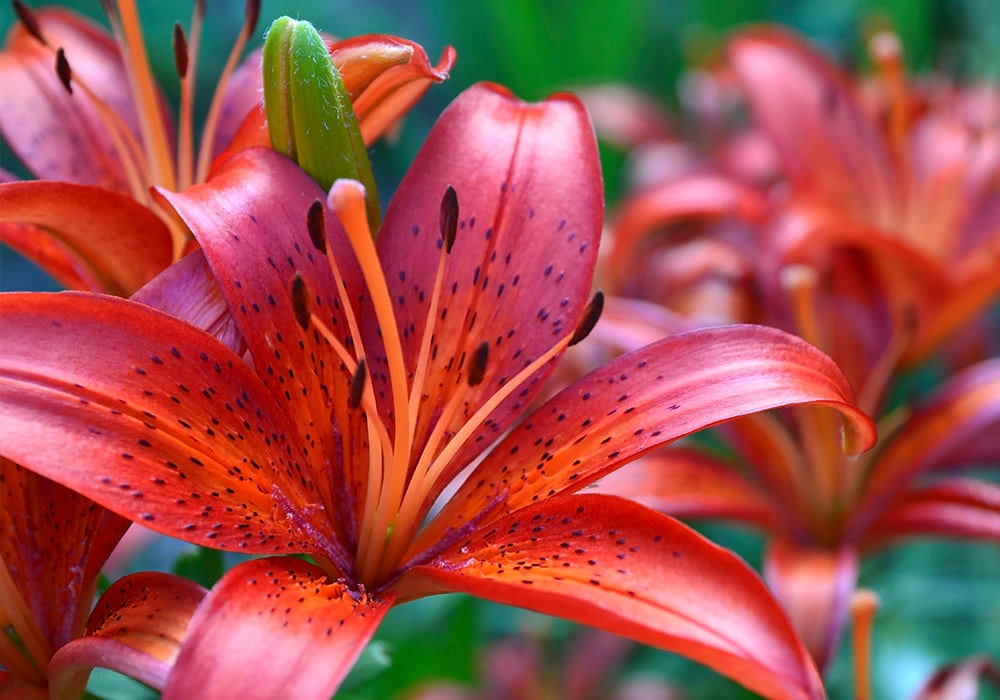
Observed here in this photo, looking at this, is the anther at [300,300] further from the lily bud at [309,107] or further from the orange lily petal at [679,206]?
the orange lily petal at [679,206]

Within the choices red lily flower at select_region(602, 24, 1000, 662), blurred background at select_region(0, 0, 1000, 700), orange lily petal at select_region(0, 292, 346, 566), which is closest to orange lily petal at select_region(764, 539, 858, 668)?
red lily flower at select_region(602, 24, 1000, 662)

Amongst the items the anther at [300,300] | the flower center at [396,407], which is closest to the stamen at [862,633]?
the flower center at [396,407]

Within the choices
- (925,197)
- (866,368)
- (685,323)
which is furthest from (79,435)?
(925,197)

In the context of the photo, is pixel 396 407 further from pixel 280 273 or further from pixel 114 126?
pixel 114 126

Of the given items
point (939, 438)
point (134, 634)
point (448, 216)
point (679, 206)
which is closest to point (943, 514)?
point (939, 438)

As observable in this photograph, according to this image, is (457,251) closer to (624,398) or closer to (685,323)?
(624,398)

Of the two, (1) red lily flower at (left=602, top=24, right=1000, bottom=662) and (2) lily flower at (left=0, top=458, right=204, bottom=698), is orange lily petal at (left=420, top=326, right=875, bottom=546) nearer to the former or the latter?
(2) lily flower at (left=0, top=458, right=204, bottom=698)
